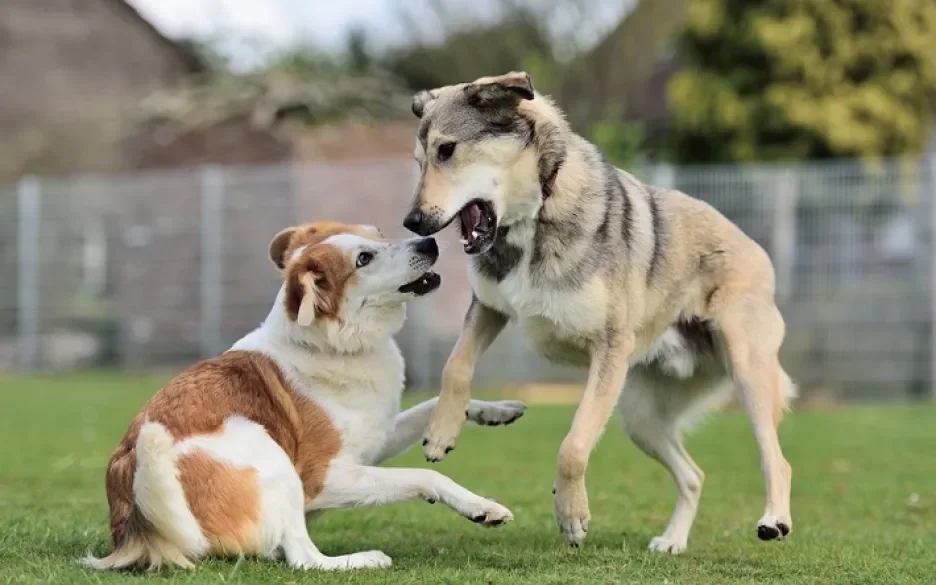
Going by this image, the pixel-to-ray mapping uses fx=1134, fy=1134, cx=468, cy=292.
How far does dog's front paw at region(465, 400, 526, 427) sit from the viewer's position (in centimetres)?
554

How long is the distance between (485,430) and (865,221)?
6.34m

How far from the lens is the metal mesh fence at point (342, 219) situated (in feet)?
50.2

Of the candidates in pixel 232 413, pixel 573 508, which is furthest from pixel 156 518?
pixel 573 508

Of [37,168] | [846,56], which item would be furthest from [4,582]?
[37,168]

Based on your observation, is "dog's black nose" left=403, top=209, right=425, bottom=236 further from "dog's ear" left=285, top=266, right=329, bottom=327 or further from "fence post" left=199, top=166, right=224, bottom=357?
"fence post" left=199, top=166, right=224, bottom=357

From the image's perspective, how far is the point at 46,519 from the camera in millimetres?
5871

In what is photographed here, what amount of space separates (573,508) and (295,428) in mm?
1295

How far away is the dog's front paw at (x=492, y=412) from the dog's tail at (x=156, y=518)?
4.99ft

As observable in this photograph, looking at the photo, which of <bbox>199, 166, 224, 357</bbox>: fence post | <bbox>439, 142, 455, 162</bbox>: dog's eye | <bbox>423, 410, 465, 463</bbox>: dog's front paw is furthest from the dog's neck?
<bbox>199, 166, 224, 357</bbox>: fence post

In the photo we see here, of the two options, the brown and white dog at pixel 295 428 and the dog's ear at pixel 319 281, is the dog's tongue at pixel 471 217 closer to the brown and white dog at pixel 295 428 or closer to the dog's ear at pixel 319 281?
the brown and white dog at pixel 295 428

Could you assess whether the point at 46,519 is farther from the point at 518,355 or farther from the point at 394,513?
the point at 518,355

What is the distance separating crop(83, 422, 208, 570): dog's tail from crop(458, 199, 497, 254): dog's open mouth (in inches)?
62.0

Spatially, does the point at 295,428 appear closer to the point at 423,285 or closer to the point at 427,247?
the point at 423,285

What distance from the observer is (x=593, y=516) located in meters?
6.70
